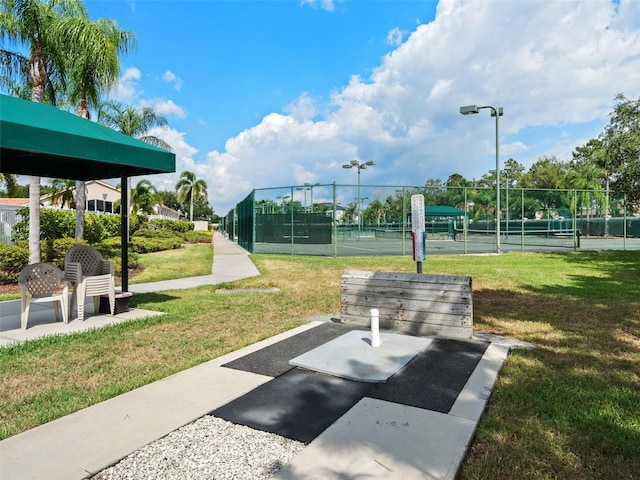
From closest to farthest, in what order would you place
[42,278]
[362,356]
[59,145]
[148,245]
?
[362,356], [59,145], [42,278], [148,245]

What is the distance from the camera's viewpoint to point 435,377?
3.97 m

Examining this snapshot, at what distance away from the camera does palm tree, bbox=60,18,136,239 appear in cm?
1085

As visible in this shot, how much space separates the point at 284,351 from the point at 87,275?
3.75m

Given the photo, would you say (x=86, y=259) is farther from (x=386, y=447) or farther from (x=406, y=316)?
(x=386, y=447)

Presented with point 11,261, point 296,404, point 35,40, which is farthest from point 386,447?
point 35,40

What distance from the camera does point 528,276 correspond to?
11312 millimetres

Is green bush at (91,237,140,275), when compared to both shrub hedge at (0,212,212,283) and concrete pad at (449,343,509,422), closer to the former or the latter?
shrub hedge at (0,212,212,283)

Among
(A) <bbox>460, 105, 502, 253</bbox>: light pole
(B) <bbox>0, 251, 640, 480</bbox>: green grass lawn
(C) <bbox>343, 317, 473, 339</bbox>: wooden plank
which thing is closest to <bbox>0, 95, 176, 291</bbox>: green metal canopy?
(B) <bbox>0, 251, 640, 480</bbox>: green grass lawn

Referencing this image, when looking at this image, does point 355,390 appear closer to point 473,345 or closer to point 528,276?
point 473,345

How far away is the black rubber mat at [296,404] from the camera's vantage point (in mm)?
3016

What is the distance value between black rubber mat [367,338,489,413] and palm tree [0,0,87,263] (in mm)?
10397

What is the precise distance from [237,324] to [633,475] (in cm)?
496

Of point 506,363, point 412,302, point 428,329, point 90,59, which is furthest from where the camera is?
point 90,59

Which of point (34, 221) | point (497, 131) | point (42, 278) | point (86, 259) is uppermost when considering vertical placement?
point (497, 131)
